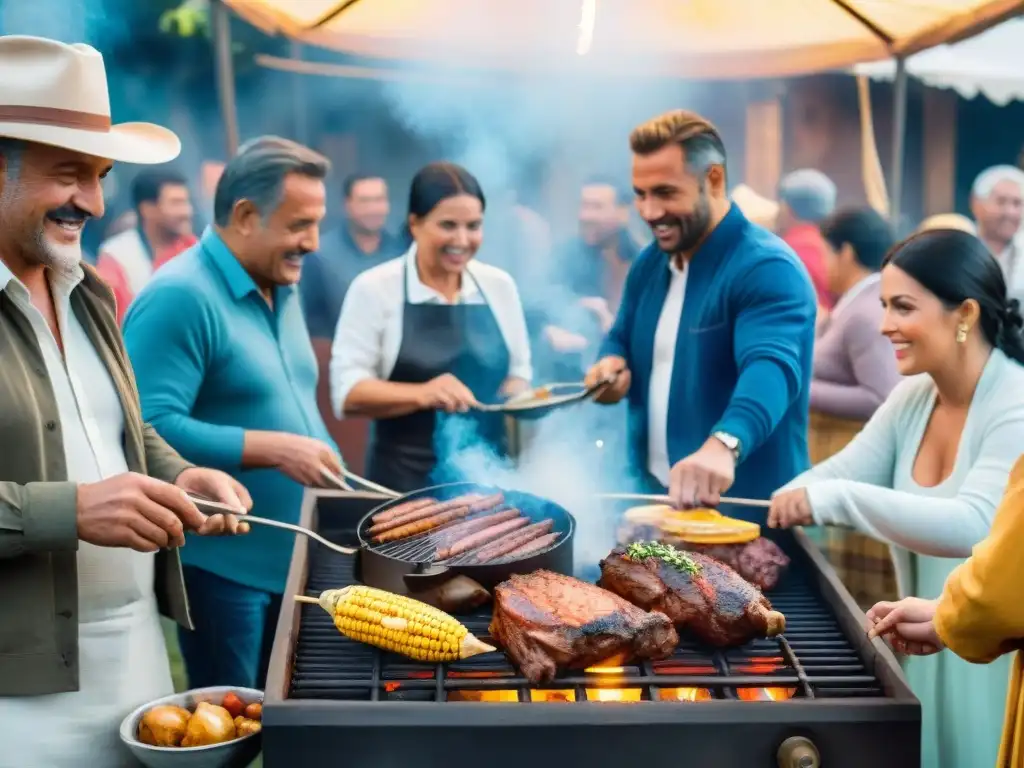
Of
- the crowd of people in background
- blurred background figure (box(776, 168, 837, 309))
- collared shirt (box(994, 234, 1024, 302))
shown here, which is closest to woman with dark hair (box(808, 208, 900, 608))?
the crowd of people in background

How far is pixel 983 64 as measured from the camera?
7641 millimetres

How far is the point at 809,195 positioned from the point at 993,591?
16.3 feet

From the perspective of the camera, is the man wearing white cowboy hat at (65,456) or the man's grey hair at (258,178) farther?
the man's grey hair at (258,178)

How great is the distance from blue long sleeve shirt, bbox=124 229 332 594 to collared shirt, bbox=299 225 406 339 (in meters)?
1.20

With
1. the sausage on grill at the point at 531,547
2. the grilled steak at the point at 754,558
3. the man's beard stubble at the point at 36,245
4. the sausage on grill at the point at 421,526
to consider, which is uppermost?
the man's beard stubble at the point at 36,245

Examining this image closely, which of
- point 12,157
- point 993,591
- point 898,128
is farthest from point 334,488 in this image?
point 898,128

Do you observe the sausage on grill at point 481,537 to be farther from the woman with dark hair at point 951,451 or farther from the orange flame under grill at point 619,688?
the woman with dark hair at point 951,451

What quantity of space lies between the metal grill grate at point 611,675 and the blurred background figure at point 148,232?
355 cm

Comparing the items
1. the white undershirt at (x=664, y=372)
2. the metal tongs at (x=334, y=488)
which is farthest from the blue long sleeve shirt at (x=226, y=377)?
the white undershirt at (x=664, y=372)

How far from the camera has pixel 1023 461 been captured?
2166 mm

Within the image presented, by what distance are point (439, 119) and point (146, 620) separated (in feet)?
12.7

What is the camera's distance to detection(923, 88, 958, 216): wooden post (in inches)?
317

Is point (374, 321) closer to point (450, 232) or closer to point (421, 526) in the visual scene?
point (450, 232)

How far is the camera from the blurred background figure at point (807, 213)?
6.68 meters
